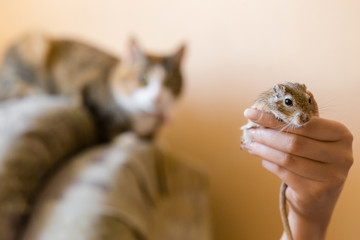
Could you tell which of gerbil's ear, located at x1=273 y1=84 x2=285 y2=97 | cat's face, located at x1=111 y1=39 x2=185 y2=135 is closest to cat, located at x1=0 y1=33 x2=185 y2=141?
cat's face, located at x1=111 y1=39 x2=185 y2=135

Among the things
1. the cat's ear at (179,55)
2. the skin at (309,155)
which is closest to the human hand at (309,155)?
the skin at (309,155)

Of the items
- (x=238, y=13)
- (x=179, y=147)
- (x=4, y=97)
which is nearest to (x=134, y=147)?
(x=179, y=147)

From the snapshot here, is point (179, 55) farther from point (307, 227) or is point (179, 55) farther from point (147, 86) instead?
point (307, 227)

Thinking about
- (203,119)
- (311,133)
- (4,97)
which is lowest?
(4,97)

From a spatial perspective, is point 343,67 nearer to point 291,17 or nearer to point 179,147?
point 291,17

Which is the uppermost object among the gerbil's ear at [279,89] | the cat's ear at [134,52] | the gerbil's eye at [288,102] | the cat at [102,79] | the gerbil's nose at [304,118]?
the gerbil's ear at [279,89]

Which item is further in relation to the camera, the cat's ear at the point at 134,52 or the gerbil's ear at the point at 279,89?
the cat's ear at the point at 134,52

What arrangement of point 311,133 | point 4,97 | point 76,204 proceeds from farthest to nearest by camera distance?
point 4,97 < point 76,204 < point 311,133

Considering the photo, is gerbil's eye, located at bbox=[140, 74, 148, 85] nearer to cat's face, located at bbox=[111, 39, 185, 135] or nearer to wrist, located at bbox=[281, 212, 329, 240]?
cat's face, located at bbox=[111, 39, 185, 135]

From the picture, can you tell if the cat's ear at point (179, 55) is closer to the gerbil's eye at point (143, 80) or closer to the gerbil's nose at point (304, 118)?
the gerbil's eye at point (143, 80)
